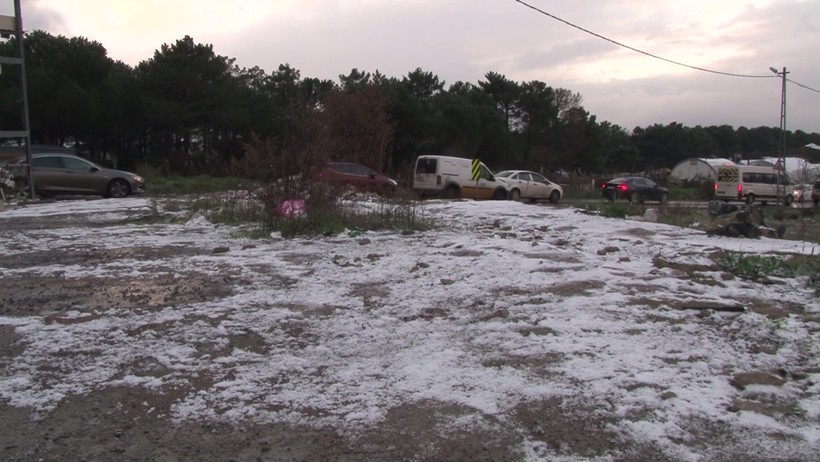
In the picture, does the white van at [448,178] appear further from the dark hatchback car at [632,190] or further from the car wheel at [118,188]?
the car wheel at [118,188]

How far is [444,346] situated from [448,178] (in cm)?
1916

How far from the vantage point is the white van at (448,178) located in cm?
2375

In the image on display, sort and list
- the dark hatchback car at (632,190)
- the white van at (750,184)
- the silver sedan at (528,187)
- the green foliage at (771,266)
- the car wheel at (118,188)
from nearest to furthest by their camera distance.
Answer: the green foliage at (771,266)
the car wheel at (118,188)
the silver sedan at (528,187)
the dark hatchback car at (632,190)
the white van at (750,184)

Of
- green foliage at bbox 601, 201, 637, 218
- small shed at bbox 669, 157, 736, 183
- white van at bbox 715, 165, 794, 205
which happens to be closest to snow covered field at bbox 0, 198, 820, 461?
green foliage at bbox 601, 201, 637, 218

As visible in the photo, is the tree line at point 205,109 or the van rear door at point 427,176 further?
the tree line at point 205,109

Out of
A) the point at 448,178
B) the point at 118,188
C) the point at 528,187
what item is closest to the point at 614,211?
the point at 448,178

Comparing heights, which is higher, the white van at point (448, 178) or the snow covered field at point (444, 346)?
the white van at point (448, 178)

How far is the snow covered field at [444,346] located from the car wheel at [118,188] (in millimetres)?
13319

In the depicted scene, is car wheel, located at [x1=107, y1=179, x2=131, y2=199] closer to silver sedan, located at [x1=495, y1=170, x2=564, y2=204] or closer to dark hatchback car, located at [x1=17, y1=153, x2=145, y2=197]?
dark hatchback car, located at [x1=17, y1=153, x2=145, y2=197]

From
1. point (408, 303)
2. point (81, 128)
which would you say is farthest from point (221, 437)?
point (81, 128)

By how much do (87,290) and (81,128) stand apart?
1384 inches

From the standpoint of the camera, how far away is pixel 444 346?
4797mm

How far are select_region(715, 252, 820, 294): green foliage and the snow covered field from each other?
295 mm

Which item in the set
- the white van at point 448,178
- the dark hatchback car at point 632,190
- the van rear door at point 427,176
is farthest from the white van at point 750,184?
the van rear door at point 427,176
